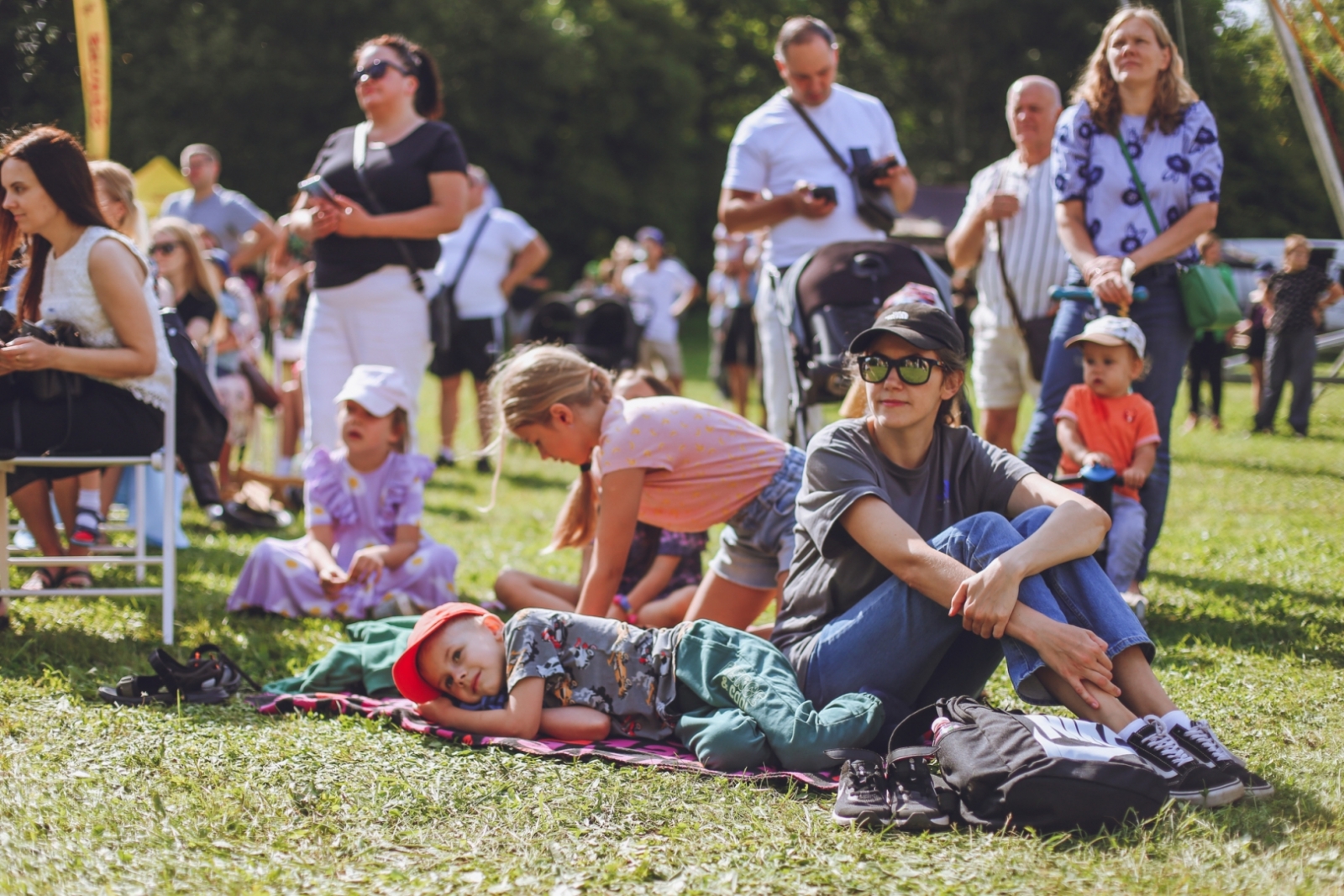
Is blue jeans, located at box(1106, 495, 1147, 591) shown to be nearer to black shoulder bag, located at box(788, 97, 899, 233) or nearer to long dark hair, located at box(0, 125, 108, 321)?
black shoulder bag, located at box(788, 97, 899, 233)

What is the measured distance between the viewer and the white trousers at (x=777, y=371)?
5598 mm

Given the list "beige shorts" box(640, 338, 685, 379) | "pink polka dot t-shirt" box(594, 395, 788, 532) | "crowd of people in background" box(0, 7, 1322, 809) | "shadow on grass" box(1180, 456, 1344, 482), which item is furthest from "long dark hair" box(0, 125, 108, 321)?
"beige shorts" box(640, 338, 685, 379)

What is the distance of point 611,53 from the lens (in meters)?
32.5

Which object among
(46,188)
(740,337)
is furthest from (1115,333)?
(740,337)

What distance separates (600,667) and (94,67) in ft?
21.4

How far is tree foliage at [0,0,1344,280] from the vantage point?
26.5 metres

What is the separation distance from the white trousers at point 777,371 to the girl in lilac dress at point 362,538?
1580 millimetres

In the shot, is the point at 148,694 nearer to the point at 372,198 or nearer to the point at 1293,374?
the point at 372,198

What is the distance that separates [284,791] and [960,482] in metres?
1.90

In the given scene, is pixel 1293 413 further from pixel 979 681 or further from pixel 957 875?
pixel 957 875

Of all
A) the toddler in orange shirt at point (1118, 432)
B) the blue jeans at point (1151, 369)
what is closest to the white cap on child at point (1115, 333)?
the toddler in orange shirt at point (1118, 432)

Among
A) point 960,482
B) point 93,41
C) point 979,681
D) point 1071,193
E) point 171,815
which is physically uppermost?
point 93,41

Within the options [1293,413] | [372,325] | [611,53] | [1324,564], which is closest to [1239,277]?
[1293,413]

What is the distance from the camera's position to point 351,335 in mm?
6012
